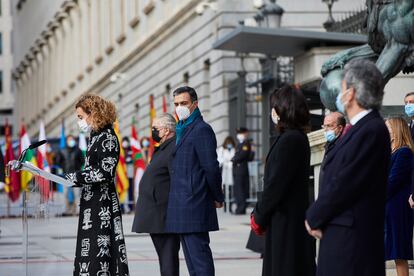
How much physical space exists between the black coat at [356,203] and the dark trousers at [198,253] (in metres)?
3.33

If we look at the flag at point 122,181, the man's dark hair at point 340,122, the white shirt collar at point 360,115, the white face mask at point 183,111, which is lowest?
the white shirt collar at point 360,115

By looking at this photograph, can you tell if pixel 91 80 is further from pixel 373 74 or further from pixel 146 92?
pixel 373 74

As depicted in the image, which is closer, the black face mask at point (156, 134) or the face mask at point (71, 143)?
the black face mask at point (156, 134)

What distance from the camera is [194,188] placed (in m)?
10.2

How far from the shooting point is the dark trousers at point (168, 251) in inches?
422

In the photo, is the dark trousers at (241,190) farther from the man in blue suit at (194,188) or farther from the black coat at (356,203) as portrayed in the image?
the black coat at (356,203)

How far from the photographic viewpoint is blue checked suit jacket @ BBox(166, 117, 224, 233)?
33.4 feet

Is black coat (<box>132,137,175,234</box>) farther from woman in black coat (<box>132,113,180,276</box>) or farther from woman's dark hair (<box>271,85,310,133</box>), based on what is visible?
woman's dark hair (<box>271,85,310,133</box>)

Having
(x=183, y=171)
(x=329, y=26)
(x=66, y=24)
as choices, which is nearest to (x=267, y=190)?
(x=183, y=171)

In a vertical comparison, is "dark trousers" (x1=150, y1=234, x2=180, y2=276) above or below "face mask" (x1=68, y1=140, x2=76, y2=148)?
below

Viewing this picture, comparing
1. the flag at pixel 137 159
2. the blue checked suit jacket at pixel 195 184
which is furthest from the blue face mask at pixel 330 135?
the flag at pixel 137 159

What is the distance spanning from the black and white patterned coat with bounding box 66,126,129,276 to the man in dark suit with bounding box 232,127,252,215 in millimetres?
16778

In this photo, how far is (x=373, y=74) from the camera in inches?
271

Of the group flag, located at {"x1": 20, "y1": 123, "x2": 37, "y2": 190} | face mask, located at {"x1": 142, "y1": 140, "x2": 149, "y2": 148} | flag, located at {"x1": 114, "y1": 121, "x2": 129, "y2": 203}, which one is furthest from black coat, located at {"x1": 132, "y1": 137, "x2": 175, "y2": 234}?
face mask, located at {"x1": 142, "y1": 140, "x2": 149, "y2": 148}
